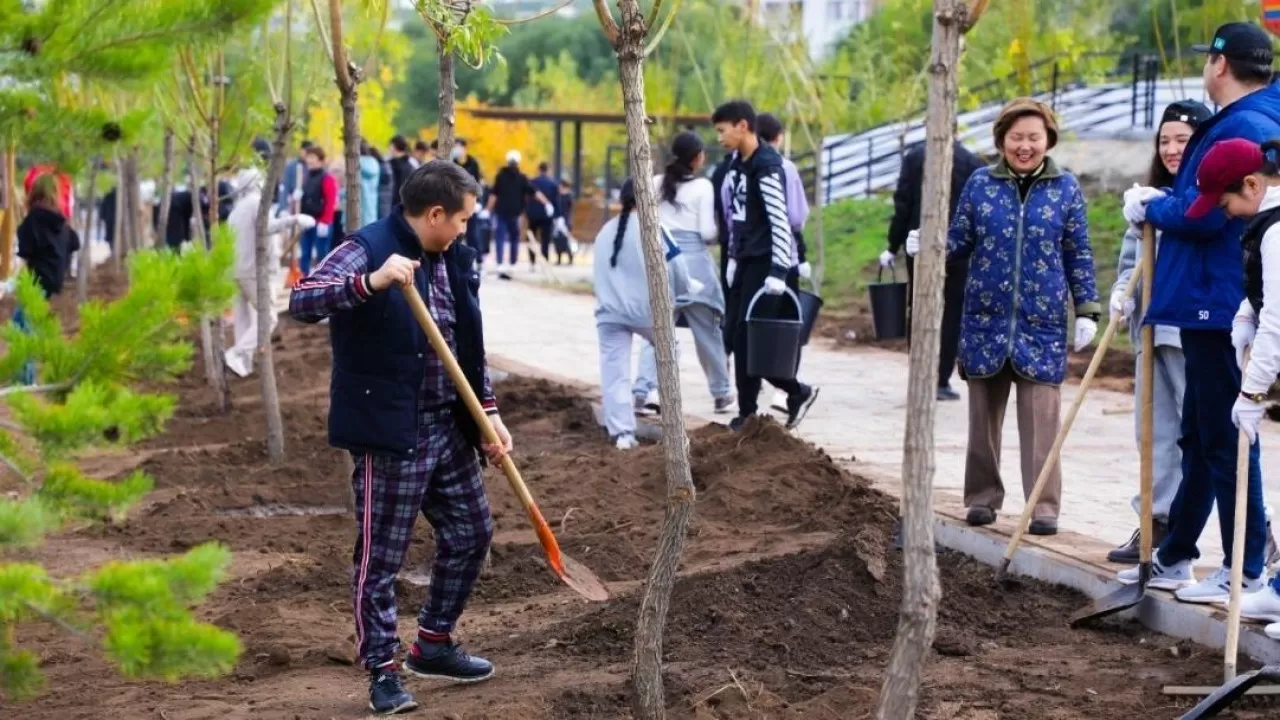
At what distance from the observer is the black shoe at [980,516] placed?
7.41 metres

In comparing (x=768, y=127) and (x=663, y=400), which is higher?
(x=768, y=127)

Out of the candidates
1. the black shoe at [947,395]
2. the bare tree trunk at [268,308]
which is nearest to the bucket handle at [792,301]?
the black shoe at [947,395]

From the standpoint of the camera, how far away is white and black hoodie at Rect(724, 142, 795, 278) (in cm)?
1021

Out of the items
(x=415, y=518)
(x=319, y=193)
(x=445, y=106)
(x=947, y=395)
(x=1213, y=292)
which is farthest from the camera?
(x=319, y=193)

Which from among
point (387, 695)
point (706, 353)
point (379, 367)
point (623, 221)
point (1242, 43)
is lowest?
point (387, 695)

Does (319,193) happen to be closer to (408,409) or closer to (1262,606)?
(408,409)

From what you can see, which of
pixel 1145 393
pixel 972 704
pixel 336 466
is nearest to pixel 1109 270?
pixel 336 466

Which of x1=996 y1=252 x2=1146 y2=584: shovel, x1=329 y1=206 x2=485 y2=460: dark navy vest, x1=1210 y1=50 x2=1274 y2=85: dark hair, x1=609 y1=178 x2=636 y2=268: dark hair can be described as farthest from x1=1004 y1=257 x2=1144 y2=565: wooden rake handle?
x1=609 y1=178 x2=636 y2=268: dark hair

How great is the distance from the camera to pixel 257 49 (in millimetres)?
13336

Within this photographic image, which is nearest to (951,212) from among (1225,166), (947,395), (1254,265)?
(947,395)

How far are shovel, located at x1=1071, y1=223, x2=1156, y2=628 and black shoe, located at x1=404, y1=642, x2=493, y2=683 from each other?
209cm

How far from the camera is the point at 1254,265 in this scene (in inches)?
212

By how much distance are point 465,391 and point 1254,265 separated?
7.95 feet

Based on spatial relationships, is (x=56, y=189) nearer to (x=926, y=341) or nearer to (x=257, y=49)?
(x=257, y=49)
